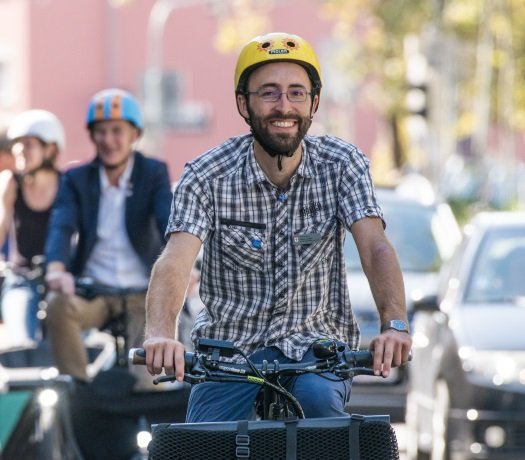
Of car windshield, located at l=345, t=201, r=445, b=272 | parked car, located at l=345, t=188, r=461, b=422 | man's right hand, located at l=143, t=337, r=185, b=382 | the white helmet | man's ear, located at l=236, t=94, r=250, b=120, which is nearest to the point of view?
man's right hand, located at l=143, t=337, r=185, b=382

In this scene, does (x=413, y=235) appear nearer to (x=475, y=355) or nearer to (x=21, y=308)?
(x=475, y=355)

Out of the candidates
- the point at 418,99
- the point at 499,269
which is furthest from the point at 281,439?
the point at 418,99

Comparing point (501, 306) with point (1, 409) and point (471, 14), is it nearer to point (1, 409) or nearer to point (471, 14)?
point (1, 409)

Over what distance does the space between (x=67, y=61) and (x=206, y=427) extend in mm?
57194

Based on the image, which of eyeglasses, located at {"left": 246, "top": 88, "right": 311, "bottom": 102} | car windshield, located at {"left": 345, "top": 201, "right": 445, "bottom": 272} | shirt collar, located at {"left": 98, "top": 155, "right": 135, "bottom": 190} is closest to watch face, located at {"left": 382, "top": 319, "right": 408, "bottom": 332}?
eyeglasses, located at {"left": 246, "top": 88, "right": 311, "bottom": 102}

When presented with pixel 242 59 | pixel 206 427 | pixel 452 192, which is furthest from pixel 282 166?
pixel 452 192

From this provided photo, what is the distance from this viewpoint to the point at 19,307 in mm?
9086

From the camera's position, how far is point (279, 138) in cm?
506

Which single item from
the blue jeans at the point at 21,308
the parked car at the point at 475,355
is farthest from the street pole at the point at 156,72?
the blue jeans at the point at 21,308

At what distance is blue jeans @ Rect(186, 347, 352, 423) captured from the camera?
4.74 m

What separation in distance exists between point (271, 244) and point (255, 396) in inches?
18.4

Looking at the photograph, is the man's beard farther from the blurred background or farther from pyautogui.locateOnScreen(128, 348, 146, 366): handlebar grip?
the blurred background

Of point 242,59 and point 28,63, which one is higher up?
point 28,63

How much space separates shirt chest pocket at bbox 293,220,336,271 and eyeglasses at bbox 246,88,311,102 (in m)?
0.37
